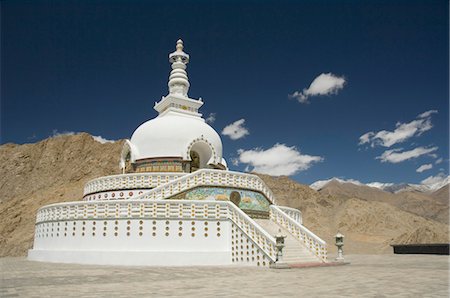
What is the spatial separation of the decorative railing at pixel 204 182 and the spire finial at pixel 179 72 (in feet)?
41.1

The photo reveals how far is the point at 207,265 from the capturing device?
18047 mm

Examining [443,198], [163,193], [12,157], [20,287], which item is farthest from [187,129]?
[443,198]

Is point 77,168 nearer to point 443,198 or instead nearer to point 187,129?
point 187,129

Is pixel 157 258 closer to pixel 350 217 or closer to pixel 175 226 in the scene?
pixel 175 226

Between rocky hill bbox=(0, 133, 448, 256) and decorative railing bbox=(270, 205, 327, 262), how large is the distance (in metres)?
37.4

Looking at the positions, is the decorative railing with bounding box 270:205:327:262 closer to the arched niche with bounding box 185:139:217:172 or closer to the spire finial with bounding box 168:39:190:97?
the arched niche with bounding box 185:139:217:172

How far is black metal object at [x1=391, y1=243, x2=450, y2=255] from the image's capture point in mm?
27119

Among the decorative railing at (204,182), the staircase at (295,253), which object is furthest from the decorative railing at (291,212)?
the staircase at (295,253)

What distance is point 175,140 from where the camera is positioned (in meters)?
27.8

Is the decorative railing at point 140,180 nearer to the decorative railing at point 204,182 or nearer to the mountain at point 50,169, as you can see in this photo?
the decorative railing at point 204,182

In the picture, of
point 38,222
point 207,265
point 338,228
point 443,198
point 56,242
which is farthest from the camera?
point 443,198

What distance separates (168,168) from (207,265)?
10.4 m

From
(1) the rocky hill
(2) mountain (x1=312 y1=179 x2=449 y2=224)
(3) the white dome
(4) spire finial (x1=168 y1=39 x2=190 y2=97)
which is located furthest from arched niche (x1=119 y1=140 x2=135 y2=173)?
Result: (2) mountain (x1=312 y1=179 x2=449 y2=224)

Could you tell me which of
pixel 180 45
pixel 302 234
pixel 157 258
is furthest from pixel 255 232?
pixel 180 45
